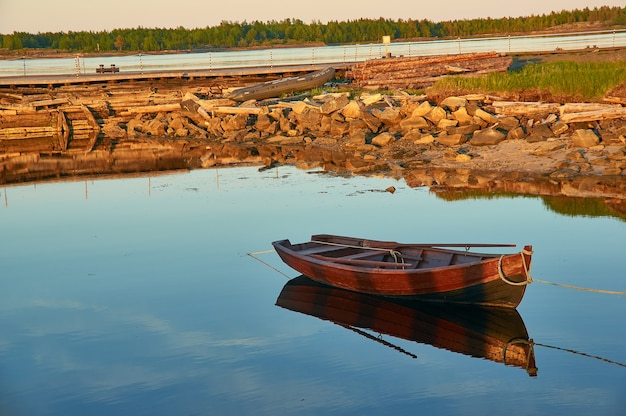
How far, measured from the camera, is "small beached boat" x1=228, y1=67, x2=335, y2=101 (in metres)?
37.9

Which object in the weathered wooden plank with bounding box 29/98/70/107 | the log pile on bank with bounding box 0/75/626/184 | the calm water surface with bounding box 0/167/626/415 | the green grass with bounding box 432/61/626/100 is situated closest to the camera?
the calm water surface with bounding box 0/167/626/415

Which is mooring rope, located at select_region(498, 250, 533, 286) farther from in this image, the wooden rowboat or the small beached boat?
the small beached boat

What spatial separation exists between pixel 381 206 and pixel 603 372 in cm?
1035

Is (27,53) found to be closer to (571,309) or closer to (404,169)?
(404,169)

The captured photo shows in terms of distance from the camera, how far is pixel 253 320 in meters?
13.6

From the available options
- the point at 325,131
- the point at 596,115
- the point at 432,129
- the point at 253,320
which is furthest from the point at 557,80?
the point at 253,320

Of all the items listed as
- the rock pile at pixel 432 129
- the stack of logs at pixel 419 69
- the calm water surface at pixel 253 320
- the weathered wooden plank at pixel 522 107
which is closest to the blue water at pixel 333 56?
the stack of logs at pixel 419 69

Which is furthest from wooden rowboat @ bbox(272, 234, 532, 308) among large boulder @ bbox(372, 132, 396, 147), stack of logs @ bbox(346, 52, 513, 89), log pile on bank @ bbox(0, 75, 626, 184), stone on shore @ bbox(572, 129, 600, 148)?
stack of logs @ bbox(346, 52, 513, 89)

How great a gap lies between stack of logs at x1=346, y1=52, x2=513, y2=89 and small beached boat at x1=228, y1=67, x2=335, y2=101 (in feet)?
6.29

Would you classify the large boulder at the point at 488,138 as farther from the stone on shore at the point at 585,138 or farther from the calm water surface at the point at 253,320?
the calm water surface at the point at 253,320

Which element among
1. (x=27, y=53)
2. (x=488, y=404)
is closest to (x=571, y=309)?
(x=488, y=404)

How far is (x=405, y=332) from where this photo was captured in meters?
12.9

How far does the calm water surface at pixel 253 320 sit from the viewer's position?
10688 millimetres

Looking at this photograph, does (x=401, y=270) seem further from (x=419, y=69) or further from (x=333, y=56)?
(x=333, y=56)
